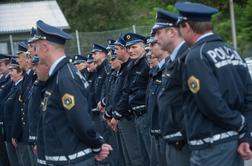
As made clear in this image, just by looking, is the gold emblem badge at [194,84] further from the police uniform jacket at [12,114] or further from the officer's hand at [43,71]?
the police uniform jacket at [12,114]

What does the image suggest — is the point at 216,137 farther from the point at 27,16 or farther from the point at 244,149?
the point at 27,16

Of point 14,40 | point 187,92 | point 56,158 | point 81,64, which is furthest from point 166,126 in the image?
point 14,40

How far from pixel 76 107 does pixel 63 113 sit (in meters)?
0.16

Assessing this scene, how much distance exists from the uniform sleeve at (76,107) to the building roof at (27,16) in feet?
66.8

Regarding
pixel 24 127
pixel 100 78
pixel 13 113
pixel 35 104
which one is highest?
pixel 35 104

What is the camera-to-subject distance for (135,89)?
29.0 feet

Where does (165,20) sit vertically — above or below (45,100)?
above

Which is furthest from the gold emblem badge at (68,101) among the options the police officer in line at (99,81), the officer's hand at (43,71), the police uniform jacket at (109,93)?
the police officer in line at (99,81)

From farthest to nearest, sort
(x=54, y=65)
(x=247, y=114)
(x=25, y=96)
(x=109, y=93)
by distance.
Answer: (x=109, y=93)
(x=25, y=96)
(x=54, y=65)
(x=247, y=114)

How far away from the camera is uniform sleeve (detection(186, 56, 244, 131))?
480cm

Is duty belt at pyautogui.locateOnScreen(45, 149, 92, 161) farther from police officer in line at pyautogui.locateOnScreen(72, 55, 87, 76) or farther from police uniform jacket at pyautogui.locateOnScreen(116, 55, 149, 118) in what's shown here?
police officer in line at pyautogui.locateOnScreen(72, 55, 87, 76)

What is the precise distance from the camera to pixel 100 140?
5668 mm

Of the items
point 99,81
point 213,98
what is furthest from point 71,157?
point 99,81

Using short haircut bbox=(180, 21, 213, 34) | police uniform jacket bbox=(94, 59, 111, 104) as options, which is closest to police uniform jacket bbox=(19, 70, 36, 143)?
police uniform jacket bbox=(94, 59, 111, 104)
